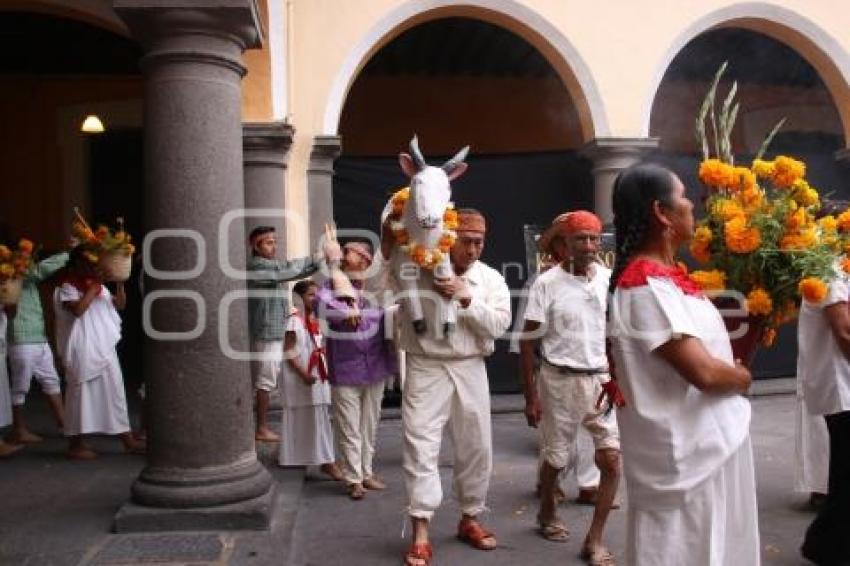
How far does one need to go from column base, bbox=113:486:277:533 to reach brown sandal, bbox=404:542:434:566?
88 centimetres

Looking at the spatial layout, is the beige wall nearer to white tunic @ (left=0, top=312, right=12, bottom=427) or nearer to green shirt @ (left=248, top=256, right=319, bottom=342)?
green shirt @ (left=248, top=256, right=319, bottom=342)

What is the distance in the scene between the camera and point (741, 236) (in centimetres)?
295

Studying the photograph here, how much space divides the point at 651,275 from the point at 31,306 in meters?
6.14

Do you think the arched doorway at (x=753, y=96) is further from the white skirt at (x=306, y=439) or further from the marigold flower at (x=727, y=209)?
the marigold flower at (x=727, y=209)

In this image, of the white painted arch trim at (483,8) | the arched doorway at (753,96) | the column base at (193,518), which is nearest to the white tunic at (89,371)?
the column base at (193,518)

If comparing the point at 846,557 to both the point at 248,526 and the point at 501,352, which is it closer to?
the point at 248,526

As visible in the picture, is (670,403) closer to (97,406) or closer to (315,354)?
(315,354)

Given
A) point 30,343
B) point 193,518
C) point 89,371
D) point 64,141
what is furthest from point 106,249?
point 64,141

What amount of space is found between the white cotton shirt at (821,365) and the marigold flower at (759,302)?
75.2 inches

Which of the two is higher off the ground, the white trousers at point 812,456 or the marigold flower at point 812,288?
the marigold flower at point 812,288

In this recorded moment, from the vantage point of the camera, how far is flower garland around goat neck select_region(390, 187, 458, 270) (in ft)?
15.1

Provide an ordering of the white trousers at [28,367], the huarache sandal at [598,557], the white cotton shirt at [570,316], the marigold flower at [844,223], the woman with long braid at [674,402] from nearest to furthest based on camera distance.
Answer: the woman with long braid at [674,402] < the marigold flower at [844,223] < the huarache sandal at [598,557] < the white cotton shirt at [570,316] < the white trousers at [28,367]

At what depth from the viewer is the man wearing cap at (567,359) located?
5.04 meters

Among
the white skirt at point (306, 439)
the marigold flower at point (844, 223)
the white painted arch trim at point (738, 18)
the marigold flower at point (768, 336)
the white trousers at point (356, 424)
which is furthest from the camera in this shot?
the white painted arch trim at point (738, 18)
